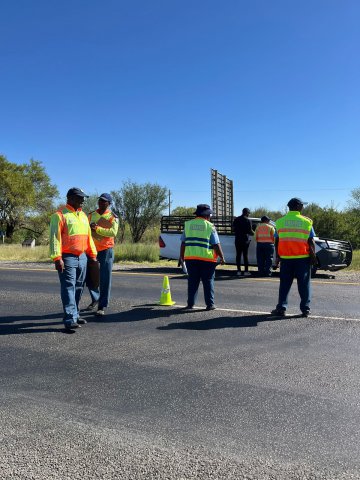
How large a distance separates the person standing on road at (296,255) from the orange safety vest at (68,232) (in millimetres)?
3196

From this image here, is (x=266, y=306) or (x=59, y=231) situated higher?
(x=59, y=231)

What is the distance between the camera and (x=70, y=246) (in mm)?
5949

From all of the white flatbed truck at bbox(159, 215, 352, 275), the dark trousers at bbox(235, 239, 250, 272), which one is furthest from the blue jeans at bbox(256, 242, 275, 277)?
the white flatbed truck at bbox(159, 215, 352, 275)

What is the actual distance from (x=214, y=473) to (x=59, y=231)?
3.99 m

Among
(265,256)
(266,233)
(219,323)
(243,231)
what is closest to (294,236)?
(219,323)

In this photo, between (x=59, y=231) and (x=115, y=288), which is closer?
(x=59, y=231)

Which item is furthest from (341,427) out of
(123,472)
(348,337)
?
(348,337)

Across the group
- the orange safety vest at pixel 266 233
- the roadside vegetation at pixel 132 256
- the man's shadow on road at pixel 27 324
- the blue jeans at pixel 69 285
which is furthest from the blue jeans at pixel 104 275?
the roadside vegetation at pixel 132 256

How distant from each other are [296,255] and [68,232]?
3.59 meters

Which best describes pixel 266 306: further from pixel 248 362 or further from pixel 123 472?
pixel 123 472

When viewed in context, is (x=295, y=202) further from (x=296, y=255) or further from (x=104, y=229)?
(x=104, y=229)

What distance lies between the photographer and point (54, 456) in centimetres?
279

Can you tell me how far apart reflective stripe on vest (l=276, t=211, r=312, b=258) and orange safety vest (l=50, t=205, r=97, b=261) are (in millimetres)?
3172

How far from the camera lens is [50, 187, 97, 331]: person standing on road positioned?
19.1 ft
